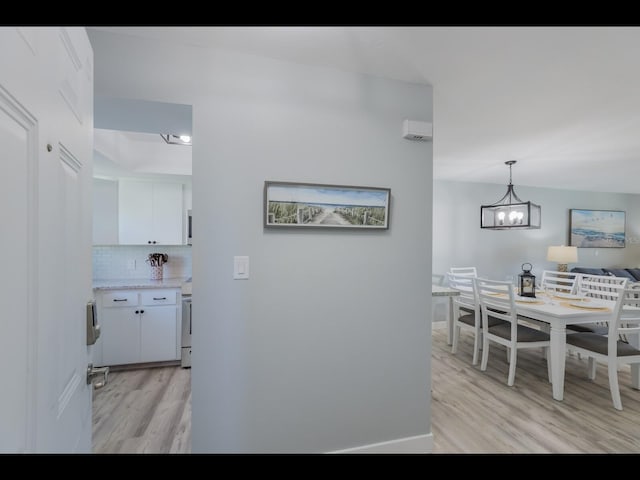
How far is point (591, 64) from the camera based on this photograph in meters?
1.59

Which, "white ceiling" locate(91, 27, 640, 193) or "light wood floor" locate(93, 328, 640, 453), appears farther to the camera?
"light wood floor" locate(93, 328, 640, 453)

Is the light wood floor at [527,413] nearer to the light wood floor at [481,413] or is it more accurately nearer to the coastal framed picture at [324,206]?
the light wood floor at [481,413]

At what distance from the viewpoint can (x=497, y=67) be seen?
164cm

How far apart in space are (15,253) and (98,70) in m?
1.37

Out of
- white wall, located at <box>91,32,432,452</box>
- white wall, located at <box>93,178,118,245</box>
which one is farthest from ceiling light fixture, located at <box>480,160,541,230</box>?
white wall, located at <box>93,178,118,245</box>

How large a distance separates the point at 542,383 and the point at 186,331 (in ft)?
11.9

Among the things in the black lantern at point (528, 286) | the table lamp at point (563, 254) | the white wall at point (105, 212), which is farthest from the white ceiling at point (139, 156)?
the table lamp at point (563, 254)

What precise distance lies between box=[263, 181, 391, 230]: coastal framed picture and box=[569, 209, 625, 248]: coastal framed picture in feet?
19.3

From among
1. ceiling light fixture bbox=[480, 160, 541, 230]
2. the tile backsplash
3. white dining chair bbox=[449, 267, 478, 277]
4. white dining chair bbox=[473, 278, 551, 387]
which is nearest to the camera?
white dining chair bbox=[473, 278, 551, 387]

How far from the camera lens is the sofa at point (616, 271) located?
5.22m

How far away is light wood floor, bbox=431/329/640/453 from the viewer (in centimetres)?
185

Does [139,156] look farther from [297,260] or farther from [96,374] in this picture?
[96,374]

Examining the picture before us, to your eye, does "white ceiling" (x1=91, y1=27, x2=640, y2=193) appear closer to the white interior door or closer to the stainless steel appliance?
the white interior door
